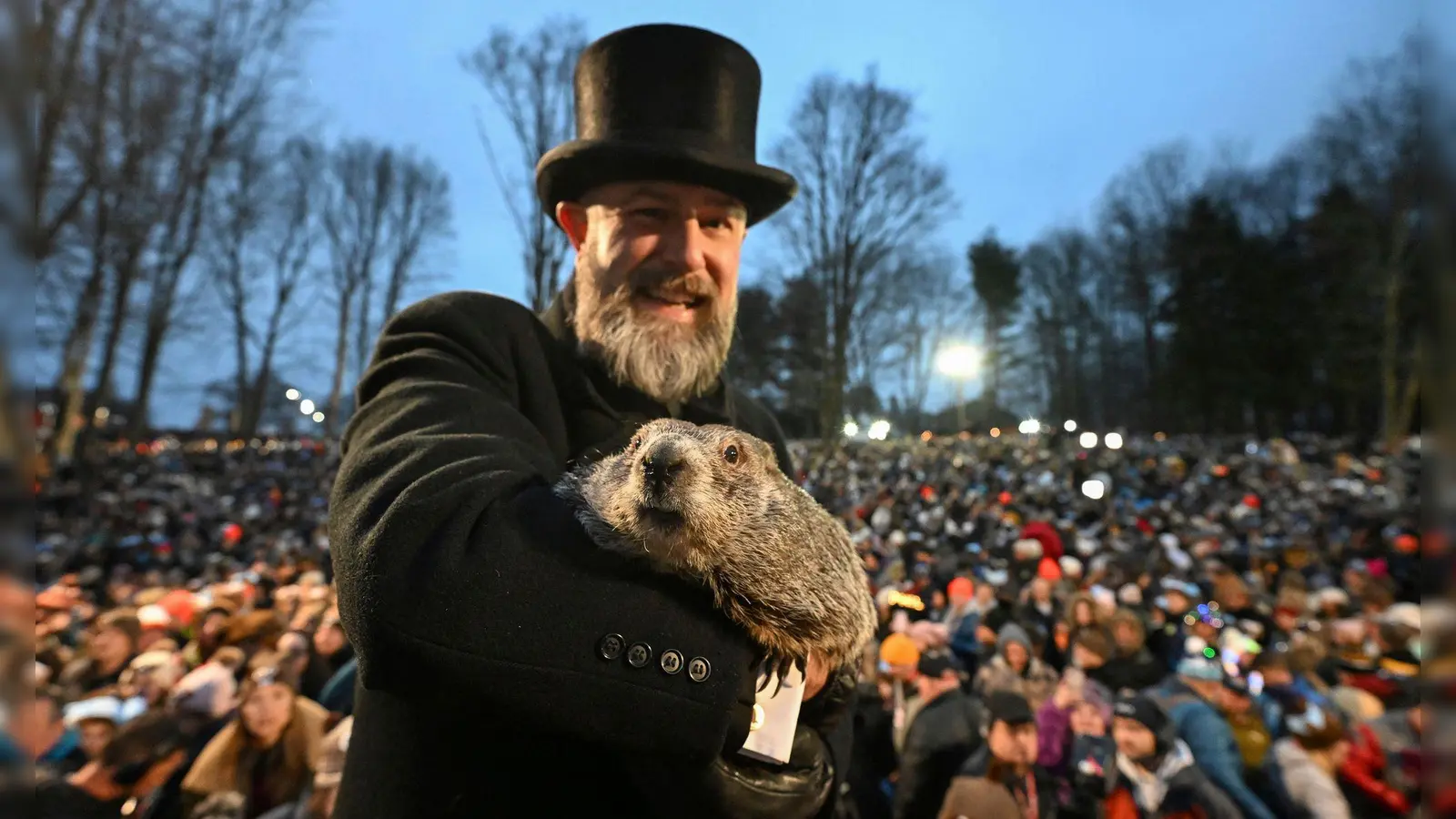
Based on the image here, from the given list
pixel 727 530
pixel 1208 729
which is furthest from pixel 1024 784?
pixel 727 530

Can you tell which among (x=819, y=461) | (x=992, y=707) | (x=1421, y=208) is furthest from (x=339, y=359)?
(x=1421, y=208)

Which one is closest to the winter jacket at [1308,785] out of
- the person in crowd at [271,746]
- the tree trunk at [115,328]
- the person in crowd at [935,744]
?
the person in crowd at [935,744]

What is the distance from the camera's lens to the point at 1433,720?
0.49 m

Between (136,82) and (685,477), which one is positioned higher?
(136,82)

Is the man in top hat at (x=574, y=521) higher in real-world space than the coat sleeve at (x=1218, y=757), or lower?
higher

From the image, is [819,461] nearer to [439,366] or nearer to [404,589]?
[439,366]

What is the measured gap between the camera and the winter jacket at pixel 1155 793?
15.5 feet

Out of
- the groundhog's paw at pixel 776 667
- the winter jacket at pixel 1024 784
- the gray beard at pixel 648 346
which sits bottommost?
the winter jacket at pixel 1024 784

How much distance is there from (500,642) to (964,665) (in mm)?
7383

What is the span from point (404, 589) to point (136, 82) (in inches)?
71.0

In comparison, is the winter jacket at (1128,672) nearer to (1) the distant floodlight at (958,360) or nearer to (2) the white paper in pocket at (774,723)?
(2) the white paper in pocket at (774,723)

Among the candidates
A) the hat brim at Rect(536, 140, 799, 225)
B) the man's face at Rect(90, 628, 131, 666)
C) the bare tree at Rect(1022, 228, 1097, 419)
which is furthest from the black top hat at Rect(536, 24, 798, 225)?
the bare tree at Rect(1022, 228, 1097, 419)

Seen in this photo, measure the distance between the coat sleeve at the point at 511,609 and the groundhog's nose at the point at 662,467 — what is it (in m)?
0.20

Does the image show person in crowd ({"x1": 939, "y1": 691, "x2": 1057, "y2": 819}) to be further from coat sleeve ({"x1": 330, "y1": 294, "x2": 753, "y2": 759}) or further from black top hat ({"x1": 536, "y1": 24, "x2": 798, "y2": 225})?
black top hat ({"x1": 536, "y1": 24, "x2": 798, "y2": 225})
